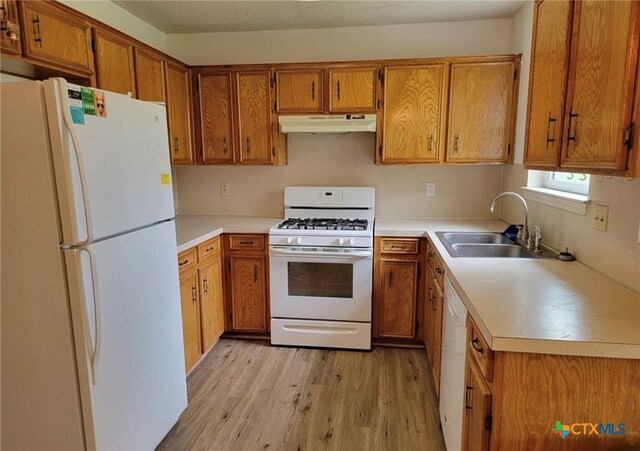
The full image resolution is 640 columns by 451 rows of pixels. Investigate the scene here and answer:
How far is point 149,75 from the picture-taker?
260 centimetres

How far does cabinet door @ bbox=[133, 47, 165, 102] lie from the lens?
8.13ft

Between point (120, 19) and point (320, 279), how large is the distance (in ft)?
7.58

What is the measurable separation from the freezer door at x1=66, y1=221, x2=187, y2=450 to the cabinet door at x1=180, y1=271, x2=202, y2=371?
0.33 meters

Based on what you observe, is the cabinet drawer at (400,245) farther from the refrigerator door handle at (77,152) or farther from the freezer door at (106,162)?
the refrigerator door handle at (77,152)

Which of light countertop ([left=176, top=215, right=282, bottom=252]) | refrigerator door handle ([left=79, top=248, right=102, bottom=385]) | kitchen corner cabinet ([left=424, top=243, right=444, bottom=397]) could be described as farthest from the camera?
light countertop ([left=176, top=215, right=282, bottom=252])

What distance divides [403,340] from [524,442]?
184 centimetres

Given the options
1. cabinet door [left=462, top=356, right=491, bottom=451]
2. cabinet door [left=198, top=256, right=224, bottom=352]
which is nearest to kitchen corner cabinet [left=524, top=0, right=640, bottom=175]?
cabinet door [left=462, top=356, right=491, bottom=451]

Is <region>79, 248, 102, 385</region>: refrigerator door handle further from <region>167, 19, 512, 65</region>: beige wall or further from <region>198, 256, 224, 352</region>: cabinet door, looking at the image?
<region>167, 19, 512, 65</region>: beige wall

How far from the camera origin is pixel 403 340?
118 inches

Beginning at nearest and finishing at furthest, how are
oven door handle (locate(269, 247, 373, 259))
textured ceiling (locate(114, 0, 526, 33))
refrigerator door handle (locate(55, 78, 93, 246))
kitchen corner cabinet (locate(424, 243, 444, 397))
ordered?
refrigerator door handle (locate(55, 78, 93, 246)), kitchen corner cabinet (locate(424, 243, 444, 397)), textured ceiling (locate(114, 0, 526, 33)), oven door handle (locate(269, 247, 373, 259))

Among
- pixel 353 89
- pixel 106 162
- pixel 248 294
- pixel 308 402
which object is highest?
pixel 353 89

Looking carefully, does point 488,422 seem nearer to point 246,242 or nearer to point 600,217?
point 600,217

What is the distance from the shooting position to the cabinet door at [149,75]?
2479 millimetres

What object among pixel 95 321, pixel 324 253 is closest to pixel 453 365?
pixel 324 253
